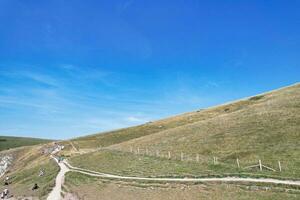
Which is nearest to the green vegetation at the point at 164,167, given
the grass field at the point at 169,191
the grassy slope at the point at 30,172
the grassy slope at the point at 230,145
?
the grassy slope at the point at 230,145

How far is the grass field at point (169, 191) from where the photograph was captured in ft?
108

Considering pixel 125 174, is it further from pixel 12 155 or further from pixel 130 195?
pixel 12 155

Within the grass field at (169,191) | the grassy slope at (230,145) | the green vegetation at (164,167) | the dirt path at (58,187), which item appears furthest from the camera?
the dirt path at (58,187)

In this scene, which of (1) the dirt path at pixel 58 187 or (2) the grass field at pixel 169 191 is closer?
(2) the grass field at pixel 169 191

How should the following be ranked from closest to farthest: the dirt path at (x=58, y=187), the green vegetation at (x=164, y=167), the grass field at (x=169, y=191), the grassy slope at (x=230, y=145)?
the grass field at (x=169, y=191) < the green vegetation at (x=164, y=167) < the grassy slope at (x=230, y=145) < the dirt path at (x=58, y=187)

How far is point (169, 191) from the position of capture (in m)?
40.8

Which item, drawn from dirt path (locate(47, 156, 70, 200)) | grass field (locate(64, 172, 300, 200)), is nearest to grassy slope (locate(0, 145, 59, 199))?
dirt path (locate(47, 156, 70, 200))

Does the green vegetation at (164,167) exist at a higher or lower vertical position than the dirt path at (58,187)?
higher

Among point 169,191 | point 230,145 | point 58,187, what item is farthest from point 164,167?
point 58,187

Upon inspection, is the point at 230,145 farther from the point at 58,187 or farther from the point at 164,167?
the point at 58,187

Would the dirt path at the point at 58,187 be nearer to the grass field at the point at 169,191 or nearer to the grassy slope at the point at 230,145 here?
the grass field at the point at 169,191

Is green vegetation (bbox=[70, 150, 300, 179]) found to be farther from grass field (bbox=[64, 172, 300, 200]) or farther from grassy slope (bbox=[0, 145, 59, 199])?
grassy slope (bbox=[0, 145, 59, 199])

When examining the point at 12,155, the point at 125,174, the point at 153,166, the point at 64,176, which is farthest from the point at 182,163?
the point at 12,155

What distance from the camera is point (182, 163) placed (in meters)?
55.9
